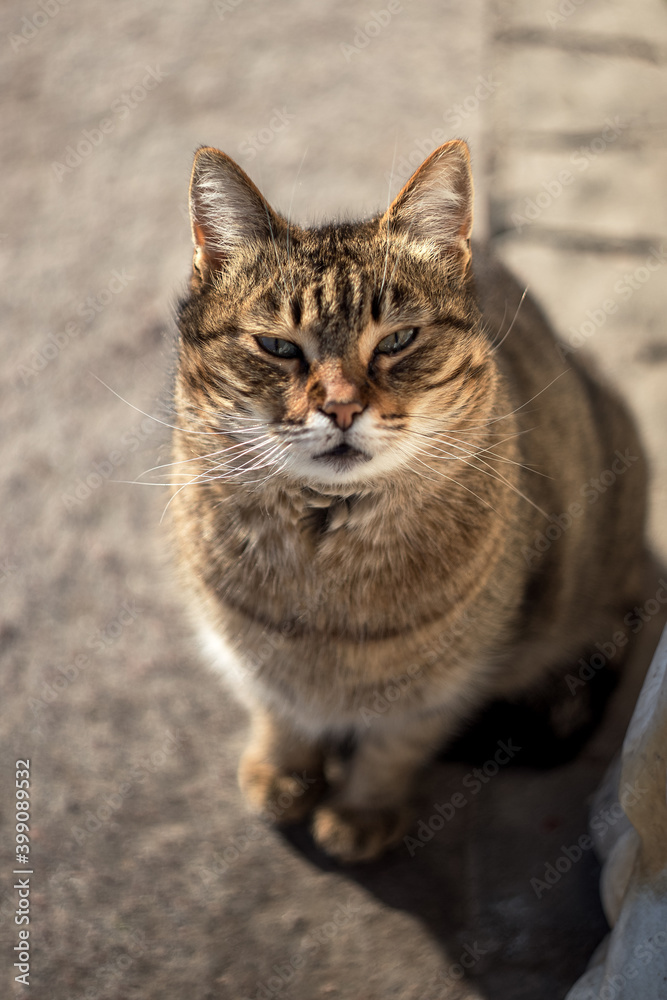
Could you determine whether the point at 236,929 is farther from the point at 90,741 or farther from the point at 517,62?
the point at 517,62

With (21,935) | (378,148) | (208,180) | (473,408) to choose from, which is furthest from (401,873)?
(378,148)

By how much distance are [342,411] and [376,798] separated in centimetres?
109

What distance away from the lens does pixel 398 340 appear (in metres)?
1.46

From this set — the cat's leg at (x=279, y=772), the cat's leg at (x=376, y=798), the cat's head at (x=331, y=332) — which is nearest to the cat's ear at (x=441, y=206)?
the cat's head at (x=331, y=332)

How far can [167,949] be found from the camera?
6.13 feet

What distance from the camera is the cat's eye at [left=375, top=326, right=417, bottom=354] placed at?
4.78ft

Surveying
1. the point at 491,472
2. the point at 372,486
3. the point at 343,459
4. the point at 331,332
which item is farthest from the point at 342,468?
the point at 491,472

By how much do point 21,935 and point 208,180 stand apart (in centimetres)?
169

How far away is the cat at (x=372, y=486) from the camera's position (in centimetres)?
143

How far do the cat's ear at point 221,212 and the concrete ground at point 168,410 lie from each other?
397mm

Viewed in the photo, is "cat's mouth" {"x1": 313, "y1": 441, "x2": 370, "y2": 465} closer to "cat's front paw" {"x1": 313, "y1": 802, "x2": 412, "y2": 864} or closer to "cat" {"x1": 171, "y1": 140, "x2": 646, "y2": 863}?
"cat" {"x1": 171, "y1": 140, "x2": 646, "y2": 863}

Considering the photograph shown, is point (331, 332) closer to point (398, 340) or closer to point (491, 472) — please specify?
point (398, 340)

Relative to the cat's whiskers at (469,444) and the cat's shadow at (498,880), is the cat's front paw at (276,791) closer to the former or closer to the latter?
the cat's shadow at (498,880)

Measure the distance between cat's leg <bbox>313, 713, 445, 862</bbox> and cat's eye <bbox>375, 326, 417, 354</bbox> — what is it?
2.94 feet
